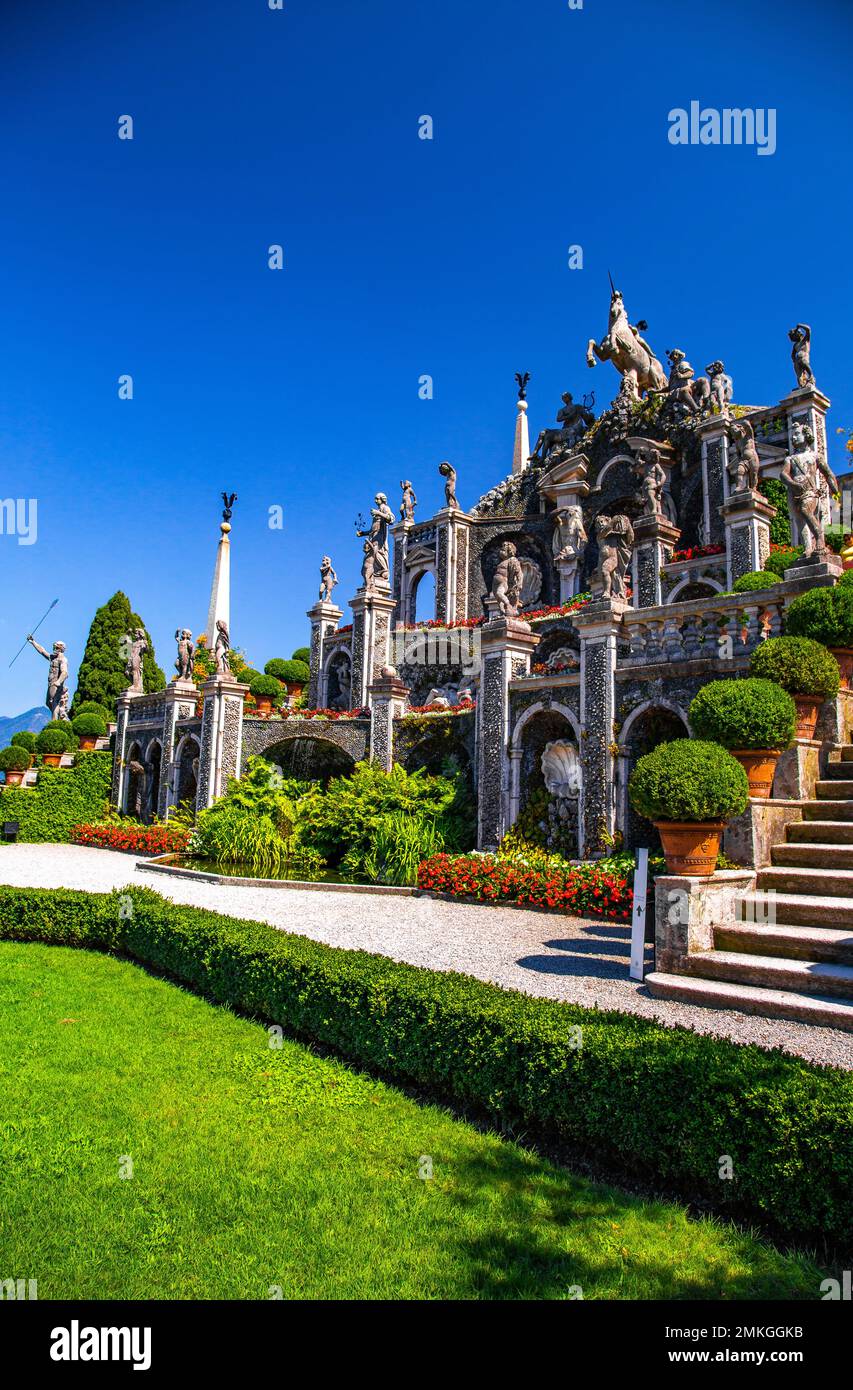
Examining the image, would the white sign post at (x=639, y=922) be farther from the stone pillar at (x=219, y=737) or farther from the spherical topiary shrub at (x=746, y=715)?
the stone pillar at (x=219, y=737)

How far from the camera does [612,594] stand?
49.3ft

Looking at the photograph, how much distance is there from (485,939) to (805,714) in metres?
4.50

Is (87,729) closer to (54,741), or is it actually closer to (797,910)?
(54,741)

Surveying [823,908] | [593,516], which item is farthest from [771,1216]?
[593,516]

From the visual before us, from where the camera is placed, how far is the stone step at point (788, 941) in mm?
6523

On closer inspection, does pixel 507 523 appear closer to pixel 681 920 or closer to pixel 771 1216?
pixel 681 920

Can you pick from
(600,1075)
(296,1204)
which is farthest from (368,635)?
(296,1204)

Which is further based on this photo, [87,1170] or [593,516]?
[593,516]

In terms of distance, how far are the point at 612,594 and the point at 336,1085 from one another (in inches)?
444

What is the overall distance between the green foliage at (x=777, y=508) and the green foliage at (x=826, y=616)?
1354 cm

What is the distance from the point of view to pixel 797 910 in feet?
23.5

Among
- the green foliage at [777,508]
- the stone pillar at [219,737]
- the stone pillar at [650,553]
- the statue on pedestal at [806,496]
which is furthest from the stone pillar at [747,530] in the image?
the stone pillar at [219,737]

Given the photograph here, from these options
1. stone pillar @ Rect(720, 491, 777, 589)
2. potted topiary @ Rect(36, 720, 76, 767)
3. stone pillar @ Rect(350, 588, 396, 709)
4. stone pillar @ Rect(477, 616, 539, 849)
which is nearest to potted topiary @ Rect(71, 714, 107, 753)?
potted topiary @ Rect(36, 720, 76, 767)
